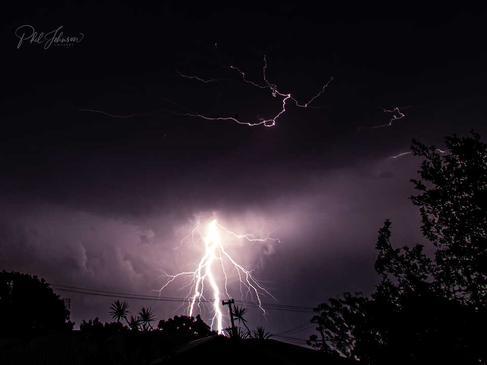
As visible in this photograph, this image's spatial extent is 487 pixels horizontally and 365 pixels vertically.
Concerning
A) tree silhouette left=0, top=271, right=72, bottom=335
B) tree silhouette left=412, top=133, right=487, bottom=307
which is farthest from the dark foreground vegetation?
tree silhouette left=0, top=271, right=72, bottom=335

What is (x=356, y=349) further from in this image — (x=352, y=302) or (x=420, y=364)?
(x=420, y=364)

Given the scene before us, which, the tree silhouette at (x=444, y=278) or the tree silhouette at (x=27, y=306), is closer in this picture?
the tree silhouette at (x=444, y=278)

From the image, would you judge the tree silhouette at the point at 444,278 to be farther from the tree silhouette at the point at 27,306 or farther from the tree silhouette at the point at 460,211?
the tree silhouette at the point at 27,306

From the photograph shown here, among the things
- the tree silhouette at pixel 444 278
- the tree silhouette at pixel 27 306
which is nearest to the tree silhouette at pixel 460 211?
the tree silhouette at pixel 444 278

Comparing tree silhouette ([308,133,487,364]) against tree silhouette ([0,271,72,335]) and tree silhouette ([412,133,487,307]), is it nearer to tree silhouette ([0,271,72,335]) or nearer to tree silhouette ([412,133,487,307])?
tree silhouette ([412,133,487,307])

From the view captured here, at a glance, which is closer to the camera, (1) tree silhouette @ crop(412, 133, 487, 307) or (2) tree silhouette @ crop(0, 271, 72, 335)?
(1) tree silhouette @ crop(412, 133, 487, 307)

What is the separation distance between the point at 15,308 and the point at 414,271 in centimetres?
4622

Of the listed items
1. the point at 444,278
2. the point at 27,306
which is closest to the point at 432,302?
the point at 444,278

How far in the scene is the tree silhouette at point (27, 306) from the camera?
39.7 metres

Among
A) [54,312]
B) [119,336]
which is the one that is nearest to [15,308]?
[54,312]

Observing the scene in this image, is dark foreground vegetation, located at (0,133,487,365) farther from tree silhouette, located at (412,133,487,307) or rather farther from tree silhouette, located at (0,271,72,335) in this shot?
tree silhouette, located at (0,271,72,335)

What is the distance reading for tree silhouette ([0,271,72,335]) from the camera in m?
39.7

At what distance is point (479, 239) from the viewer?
Result: 31.4ft

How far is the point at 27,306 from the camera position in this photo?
41656 mm
